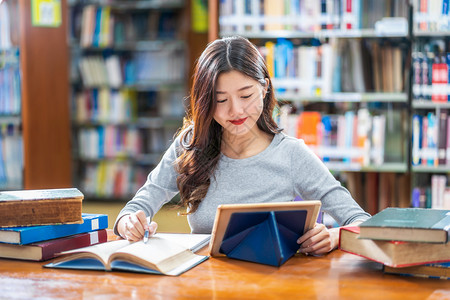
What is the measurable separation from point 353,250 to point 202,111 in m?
0.62

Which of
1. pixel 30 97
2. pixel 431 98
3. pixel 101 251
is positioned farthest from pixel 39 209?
pixel 30 97

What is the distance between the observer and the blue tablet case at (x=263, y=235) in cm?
120

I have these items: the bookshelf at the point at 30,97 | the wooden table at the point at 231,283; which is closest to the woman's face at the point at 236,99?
the wooden table at the point at 231,283

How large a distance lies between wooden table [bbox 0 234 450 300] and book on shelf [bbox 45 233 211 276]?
0.06 feet

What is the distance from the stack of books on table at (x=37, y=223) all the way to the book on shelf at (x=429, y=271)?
2.37ft

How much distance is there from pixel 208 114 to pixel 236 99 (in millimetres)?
102

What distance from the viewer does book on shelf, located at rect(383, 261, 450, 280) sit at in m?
1.10

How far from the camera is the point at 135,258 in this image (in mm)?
1147

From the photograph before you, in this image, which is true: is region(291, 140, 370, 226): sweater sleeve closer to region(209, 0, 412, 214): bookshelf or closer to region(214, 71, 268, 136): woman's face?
region(214, 71, 268, 136): woman's face

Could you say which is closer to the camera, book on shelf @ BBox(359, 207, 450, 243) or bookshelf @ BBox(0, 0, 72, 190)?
Result: book on shelf @ BBox(359, 207, 450, 243)

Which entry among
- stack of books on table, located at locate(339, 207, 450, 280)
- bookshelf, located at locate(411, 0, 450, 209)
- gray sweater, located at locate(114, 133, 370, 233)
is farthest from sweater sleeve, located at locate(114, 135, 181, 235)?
bookshelf, located at locate(411, 0, 450, 209)

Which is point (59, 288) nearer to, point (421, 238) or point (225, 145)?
point (421, 238)

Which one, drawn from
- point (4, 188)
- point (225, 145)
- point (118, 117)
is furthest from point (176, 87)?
point (225, 145)

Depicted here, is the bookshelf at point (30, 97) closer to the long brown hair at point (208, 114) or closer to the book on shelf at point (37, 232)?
the long brown hair at point (208, 114)
